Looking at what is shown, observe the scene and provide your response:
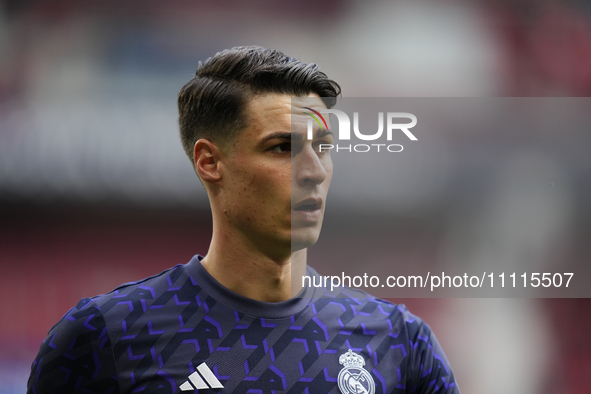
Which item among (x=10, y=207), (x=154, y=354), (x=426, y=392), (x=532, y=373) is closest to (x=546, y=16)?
(x=532, y=373)

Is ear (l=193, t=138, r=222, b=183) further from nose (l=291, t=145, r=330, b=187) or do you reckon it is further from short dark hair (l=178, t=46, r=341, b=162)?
nose (l=291, t=145, r=330, b=187)

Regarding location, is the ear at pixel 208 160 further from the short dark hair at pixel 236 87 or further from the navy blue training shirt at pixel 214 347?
the navy blue training shirt at pixel 214 347

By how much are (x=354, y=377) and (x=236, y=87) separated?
2.56ft

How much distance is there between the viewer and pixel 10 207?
2.11 metres

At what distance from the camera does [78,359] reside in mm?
1094

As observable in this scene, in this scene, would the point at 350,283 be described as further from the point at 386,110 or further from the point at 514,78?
the point at 514,78

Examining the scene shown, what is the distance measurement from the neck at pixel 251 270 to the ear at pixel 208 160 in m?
0.15

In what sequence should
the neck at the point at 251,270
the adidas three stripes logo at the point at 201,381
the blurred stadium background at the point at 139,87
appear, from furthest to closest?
the blurred stadium background at the point at 139,87 → the neck at the point at 251,270 → the adidas three stripes logo at the point at 201,381

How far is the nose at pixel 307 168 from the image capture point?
1.13 m

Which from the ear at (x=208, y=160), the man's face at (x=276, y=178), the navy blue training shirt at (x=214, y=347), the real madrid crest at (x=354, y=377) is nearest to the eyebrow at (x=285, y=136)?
the man's face at (x=276, y=178)

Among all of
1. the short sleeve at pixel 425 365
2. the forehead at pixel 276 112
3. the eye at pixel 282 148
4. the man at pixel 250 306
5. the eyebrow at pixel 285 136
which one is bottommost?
the short sleeve at pixel 425 365

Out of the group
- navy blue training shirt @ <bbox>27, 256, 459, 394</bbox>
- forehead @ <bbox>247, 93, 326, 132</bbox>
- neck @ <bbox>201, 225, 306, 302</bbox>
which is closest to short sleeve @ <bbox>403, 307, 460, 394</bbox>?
navy blue training shirt @ <bbox>27, 256, 459, 394</bbox>

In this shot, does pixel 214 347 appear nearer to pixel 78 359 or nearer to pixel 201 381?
pixel 201 381

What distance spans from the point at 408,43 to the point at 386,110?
80 centimetres
